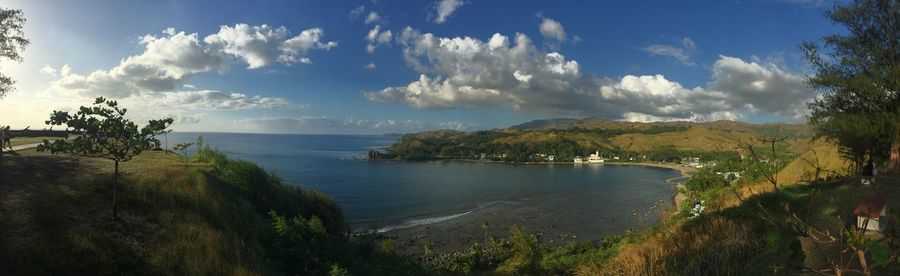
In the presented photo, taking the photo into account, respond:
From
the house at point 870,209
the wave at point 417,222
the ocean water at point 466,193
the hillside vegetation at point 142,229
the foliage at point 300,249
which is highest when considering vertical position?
the house at point 870,209

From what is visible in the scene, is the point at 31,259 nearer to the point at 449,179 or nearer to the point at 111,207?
the point at 111,207

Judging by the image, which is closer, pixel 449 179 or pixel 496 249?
pixel 496 249

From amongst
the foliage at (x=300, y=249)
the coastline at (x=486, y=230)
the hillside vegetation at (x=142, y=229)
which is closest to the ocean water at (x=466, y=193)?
the coastline at (x=486, y=230)

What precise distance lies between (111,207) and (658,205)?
6763 centimetres

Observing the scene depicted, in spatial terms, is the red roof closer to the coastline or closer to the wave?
the coastline

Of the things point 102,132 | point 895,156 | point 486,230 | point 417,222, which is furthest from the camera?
point 417,222

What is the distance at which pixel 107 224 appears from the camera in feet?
33.2

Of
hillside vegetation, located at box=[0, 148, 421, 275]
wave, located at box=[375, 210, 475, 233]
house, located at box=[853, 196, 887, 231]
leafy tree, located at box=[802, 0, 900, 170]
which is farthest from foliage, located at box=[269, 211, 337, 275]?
wave, located at box=[375, 210, 475, 233]

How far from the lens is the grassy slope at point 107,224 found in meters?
8.42

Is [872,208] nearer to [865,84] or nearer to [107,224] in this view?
[107,224]

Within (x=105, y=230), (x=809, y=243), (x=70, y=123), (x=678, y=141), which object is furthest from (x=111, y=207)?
(x=678, y=141)

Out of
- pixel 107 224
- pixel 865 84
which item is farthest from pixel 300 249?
pixel 865 84

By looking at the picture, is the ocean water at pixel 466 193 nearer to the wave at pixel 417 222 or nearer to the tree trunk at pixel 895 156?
the wave at pixel 417 222

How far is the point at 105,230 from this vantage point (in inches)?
388
